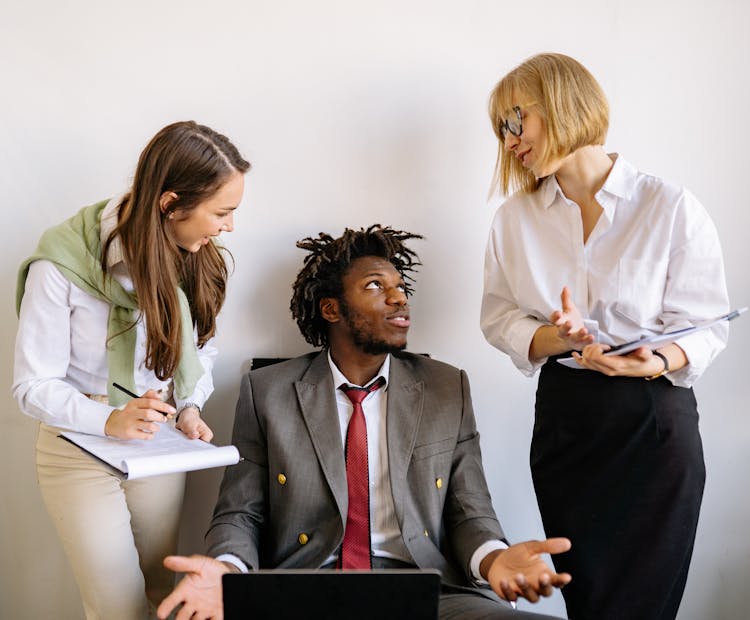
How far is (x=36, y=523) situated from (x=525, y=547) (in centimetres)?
155

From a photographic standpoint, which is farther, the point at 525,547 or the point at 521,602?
the point at 521,602

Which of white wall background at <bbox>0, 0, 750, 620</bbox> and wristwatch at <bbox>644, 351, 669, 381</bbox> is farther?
white wall background at <bbox>0, 0, 750, 620</bbox>

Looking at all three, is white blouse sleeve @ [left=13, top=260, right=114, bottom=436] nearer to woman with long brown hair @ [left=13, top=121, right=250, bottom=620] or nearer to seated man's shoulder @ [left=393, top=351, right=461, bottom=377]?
woman with long brown hair @ [left=13, top=121, right=250, bottom=620]

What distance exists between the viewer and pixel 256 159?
2377 mm

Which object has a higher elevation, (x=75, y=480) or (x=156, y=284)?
(x=156, y=284)

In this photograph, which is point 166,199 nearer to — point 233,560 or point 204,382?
point 204,382

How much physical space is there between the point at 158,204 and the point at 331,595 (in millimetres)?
931

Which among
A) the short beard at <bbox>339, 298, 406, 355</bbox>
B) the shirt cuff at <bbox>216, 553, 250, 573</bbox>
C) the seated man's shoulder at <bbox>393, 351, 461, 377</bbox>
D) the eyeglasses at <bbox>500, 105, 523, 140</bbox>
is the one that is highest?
the eyeglasses at <bbox>500, 105, 523, 140</bbox>

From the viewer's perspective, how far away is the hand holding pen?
1.68m

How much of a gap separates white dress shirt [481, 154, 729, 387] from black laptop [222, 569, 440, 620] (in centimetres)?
76

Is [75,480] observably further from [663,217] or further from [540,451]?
[663,217]

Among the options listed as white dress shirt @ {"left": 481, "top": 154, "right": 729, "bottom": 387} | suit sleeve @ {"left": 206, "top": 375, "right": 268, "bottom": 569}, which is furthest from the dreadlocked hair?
white dress shirt @ {"left": 481, "top": 154, "right": 729, "bottom": 387}

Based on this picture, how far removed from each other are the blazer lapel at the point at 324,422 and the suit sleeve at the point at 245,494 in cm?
14

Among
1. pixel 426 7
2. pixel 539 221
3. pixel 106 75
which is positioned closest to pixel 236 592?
pixel 539 221
